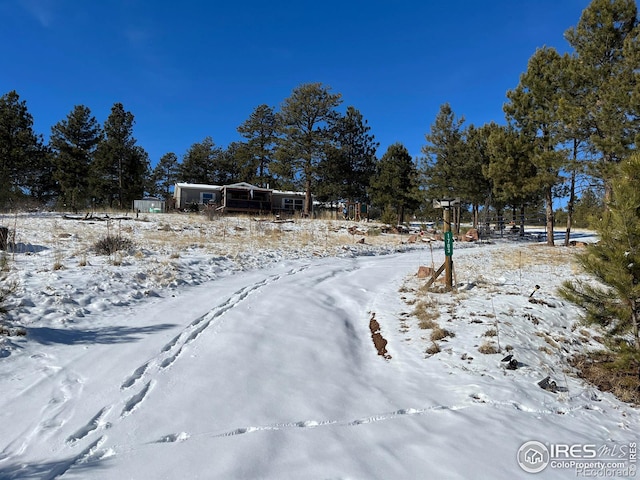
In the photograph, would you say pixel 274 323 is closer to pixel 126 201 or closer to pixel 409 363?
pixel 409 363

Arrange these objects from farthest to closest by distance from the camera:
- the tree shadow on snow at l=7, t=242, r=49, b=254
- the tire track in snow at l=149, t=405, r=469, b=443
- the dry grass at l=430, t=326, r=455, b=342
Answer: the tree shadow on snow at l=7, t=242, r=49, b=254
the dry grass at l=430, t=326, r=455, b=342
the tire track in snow at l=149, t=405, r=469, b=443

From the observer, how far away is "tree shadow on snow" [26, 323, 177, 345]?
4684 millimetres

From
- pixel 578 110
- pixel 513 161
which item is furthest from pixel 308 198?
pixel 578 110

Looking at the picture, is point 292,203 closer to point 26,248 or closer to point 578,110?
point 578,110

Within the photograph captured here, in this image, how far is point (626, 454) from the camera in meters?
3.17

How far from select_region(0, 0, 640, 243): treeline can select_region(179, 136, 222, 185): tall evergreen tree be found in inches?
5.3

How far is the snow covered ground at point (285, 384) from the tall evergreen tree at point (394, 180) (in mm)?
26011

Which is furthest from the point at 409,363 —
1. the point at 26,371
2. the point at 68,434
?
the point at 26,371

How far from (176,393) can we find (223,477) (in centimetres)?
137

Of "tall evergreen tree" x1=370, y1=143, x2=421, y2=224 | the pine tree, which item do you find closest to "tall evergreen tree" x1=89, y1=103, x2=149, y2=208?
"tall evergreen tree" x1=370, y1=143, x2=421, y2=224

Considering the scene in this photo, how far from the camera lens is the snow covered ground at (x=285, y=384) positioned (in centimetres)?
273

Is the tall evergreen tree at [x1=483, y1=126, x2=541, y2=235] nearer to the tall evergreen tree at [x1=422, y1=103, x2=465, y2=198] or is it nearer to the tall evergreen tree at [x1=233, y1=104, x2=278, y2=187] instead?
the tall evergreen tree at [x1=422, y1=103, x2=465, y2=198]

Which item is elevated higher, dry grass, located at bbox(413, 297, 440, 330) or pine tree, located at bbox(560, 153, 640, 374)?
pine tree, located at bbox(560, 153, 640, 374)

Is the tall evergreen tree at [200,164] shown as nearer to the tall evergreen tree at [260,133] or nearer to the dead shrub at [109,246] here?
the tall evergreen tree at [260,133]
